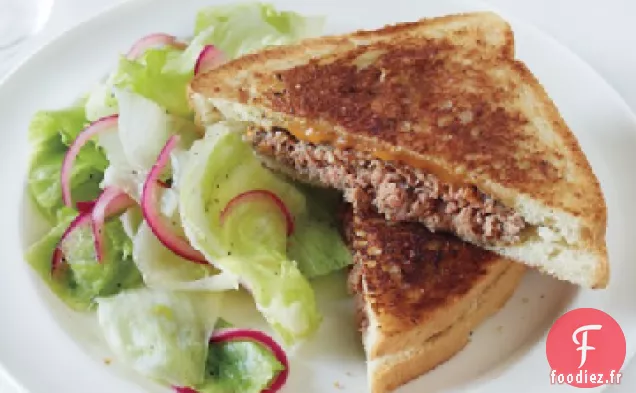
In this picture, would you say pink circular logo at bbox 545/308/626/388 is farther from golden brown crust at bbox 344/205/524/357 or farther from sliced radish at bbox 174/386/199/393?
sliced radish at bbox 174/386/199/393

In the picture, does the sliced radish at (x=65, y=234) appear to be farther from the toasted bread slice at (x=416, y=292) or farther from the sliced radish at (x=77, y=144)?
the toasted bread slice at (x=416, y=292)

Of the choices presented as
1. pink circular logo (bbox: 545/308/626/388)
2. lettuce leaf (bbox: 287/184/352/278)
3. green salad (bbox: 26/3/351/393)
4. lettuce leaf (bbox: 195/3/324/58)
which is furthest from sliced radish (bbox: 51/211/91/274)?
pink circular logo (bbox: 545/308/626/388)

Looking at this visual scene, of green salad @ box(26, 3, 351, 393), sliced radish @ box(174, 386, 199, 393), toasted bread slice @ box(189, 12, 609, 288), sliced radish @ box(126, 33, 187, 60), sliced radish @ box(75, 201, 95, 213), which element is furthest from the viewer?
sliced radish @ box(126, 33, 187, 60)

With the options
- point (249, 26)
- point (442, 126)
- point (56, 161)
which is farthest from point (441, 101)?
point (56, 161)

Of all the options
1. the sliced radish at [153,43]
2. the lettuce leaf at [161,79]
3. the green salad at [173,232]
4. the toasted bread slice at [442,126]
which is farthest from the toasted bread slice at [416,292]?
the sliced radish at [153,43]

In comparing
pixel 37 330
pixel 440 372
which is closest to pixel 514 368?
pixel 440 372

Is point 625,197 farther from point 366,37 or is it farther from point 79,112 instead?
point 79,112
